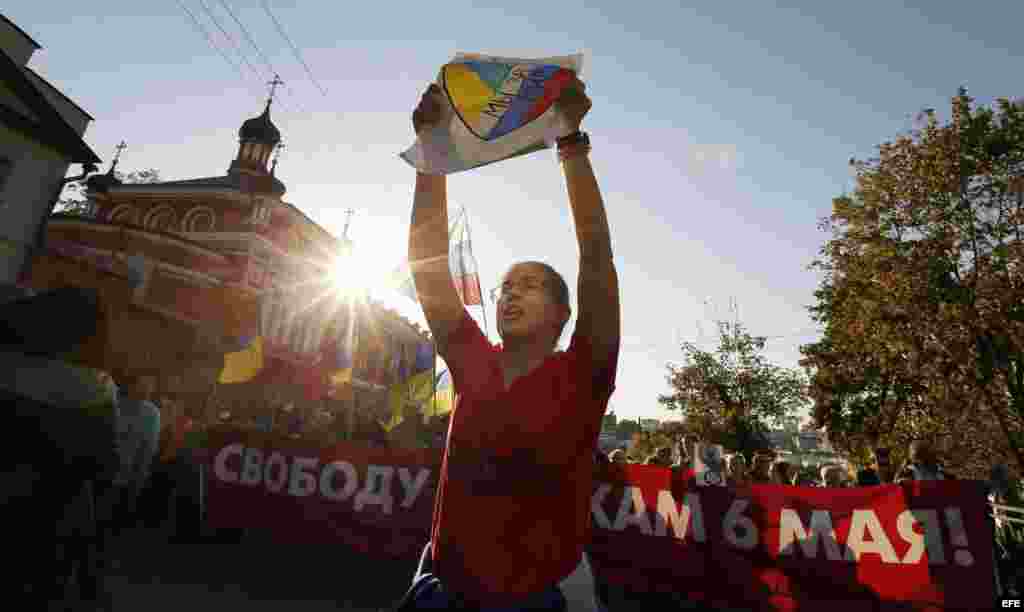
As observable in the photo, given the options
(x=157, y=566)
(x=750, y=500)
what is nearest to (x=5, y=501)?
(x=157, y=566)

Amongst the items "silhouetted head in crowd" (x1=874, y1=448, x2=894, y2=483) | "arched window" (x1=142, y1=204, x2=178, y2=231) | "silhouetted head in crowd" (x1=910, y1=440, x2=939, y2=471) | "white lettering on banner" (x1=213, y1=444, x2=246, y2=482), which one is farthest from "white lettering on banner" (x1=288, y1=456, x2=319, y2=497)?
"arched window" (x1=142, y1=204, x2=178, y2=231)

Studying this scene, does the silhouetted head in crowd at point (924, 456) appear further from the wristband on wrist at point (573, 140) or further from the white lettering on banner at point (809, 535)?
the wristband on wrist at point (573, 140)

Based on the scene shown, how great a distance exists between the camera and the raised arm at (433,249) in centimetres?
161

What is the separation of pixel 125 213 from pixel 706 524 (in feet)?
124

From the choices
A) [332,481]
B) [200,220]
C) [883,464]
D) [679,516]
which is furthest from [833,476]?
[200,220]

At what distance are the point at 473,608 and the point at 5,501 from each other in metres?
2.03

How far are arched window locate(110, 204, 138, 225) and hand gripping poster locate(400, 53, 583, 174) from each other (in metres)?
37.9

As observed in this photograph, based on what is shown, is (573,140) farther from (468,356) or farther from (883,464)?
(883,464)

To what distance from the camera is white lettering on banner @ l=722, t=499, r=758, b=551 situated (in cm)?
577

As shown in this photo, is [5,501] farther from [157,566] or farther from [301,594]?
[157,566]

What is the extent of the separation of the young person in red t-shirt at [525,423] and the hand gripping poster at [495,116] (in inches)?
5.2

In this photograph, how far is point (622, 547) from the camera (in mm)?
6234

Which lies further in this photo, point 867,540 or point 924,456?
point 924,456

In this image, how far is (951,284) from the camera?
53.2 feet
